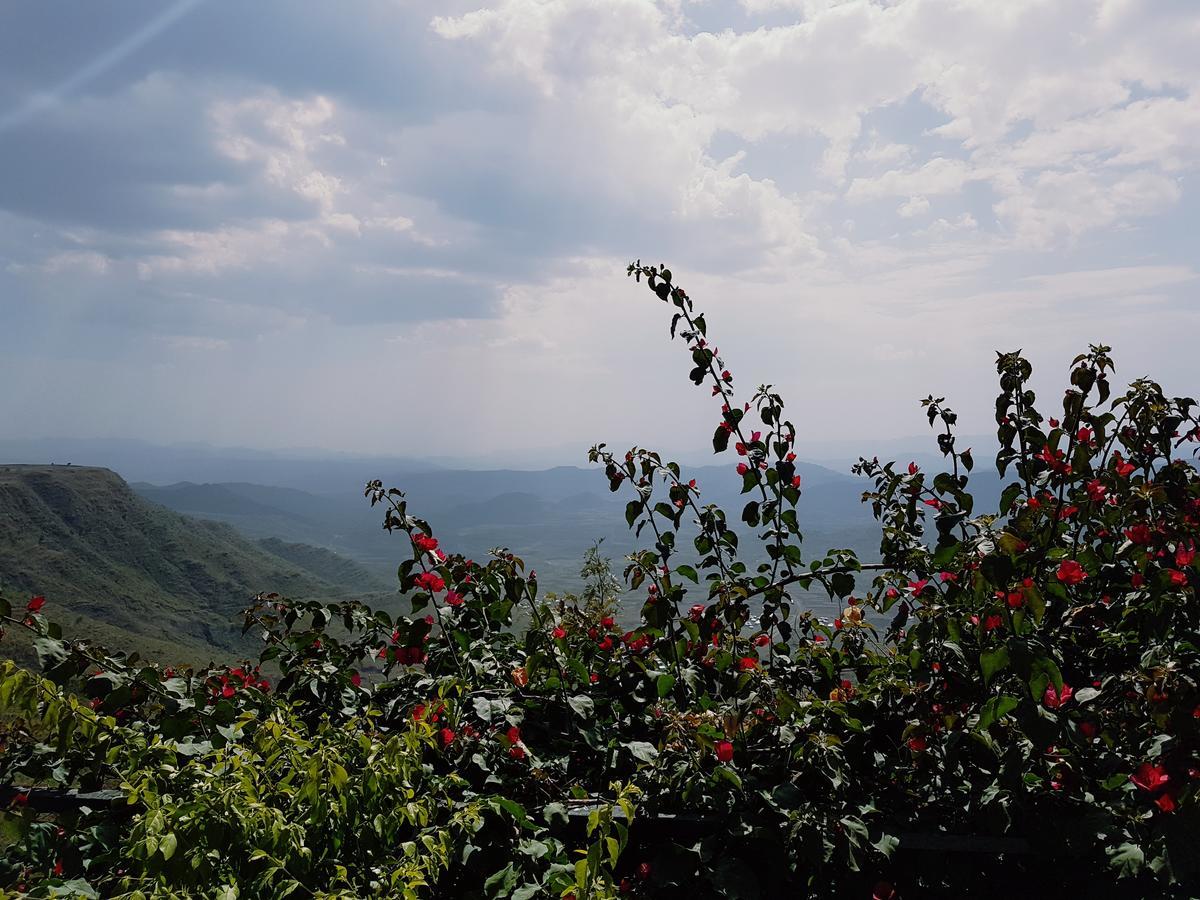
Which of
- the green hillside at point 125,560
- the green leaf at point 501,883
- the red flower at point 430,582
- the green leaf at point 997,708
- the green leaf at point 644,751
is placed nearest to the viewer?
the green leaf at point 997,708

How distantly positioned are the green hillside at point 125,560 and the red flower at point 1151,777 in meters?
72.6

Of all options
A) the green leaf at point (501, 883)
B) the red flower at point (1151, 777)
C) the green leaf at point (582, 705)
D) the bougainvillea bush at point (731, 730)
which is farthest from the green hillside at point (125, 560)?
the red flower at point (1151, 777)

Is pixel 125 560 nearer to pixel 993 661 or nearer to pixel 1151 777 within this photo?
pixel 993 661

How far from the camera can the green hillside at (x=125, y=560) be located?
7069 centimetres

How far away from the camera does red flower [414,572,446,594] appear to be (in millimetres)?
2895

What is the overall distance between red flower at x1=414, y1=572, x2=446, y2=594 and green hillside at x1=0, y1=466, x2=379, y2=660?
232 feet

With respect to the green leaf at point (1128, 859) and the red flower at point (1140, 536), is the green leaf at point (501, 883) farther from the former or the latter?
the red flower at point (1140, 536)

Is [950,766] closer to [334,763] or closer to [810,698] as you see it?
[810,698]

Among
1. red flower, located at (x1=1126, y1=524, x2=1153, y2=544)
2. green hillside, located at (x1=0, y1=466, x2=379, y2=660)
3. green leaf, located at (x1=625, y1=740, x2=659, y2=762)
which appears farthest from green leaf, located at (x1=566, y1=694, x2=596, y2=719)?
green hillside, located at (x1=0, y1=466, x2=379, y2=660)

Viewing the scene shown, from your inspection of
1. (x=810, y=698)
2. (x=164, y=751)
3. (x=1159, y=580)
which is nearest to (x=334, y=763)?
(x=164, y=751)

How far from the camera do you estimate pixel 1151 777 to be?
70.1 inches

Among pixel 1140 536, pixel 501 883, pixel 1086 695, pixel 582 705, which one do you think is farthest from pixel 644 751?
pixel 1140 536

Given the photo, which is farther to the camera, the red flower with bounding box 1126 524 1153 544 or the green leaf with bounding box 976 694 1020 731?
the red flower with bounding box 1126 524 1153 544

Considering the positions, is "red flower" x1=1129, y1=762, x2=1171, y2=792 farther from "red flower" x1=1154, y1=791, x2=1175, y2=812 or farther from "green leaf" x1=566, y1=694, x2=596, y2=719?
"green leaf" x1=566, y1=694, x2=596, y2=719
